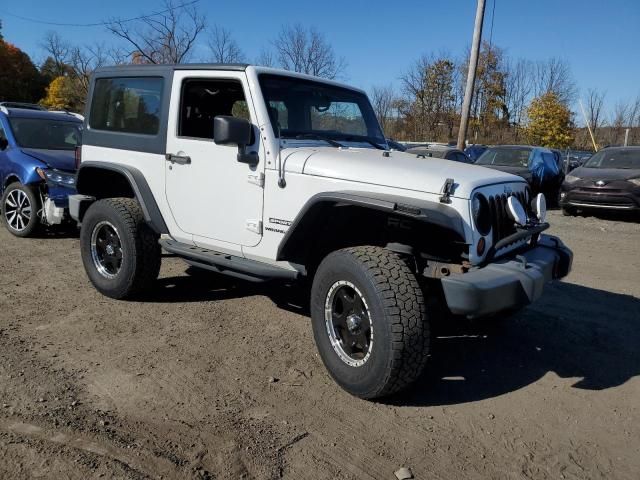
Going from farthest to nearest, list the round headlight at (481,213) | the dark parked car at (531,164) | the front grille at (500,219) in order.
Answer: the dark parked car at (531,164) < the front grille at (500,219) < the round headlight at (481,213)

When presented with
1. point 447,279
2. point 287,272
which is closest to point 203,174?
point 287,272

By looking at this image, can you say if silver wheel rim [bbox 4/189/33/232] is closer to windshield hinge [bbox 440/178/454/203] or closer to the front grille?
windshield hinge [bbox 440/178/454/203]

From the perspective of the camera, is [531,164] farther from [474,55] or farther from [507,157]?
[474,55]

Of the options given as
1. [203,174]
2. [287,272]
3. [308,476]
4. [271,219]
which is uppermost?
[203,174]

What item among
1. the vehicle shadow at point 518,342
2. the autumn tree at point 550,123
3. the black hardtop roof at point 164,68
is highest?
the autumn tree at point 550,123

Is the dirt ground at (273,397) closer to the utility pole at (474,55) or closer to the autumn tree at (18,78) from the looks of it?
the utility pole at (474,55)

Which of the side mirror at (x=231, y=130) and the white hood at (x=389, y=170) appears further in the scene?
the side mirror at (x=231, y=130)

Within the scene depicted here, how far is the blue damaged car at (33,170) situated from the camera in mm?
7020

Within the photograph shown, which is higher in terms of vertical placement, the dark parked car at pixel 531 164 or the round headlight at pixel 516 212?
the dark parked car at pixel 531 164

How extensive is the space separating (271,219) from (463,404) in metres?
1.75

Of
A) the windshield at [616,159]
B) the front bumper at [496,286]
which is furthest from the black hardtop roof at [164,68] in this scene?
the windshield at [616,159]

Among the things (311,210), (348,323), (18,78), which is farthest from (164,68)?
(18,78)

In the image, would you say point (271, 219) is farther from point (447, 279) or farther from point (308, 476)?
point (308, 476)

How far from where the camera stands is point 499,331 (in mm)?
4566
